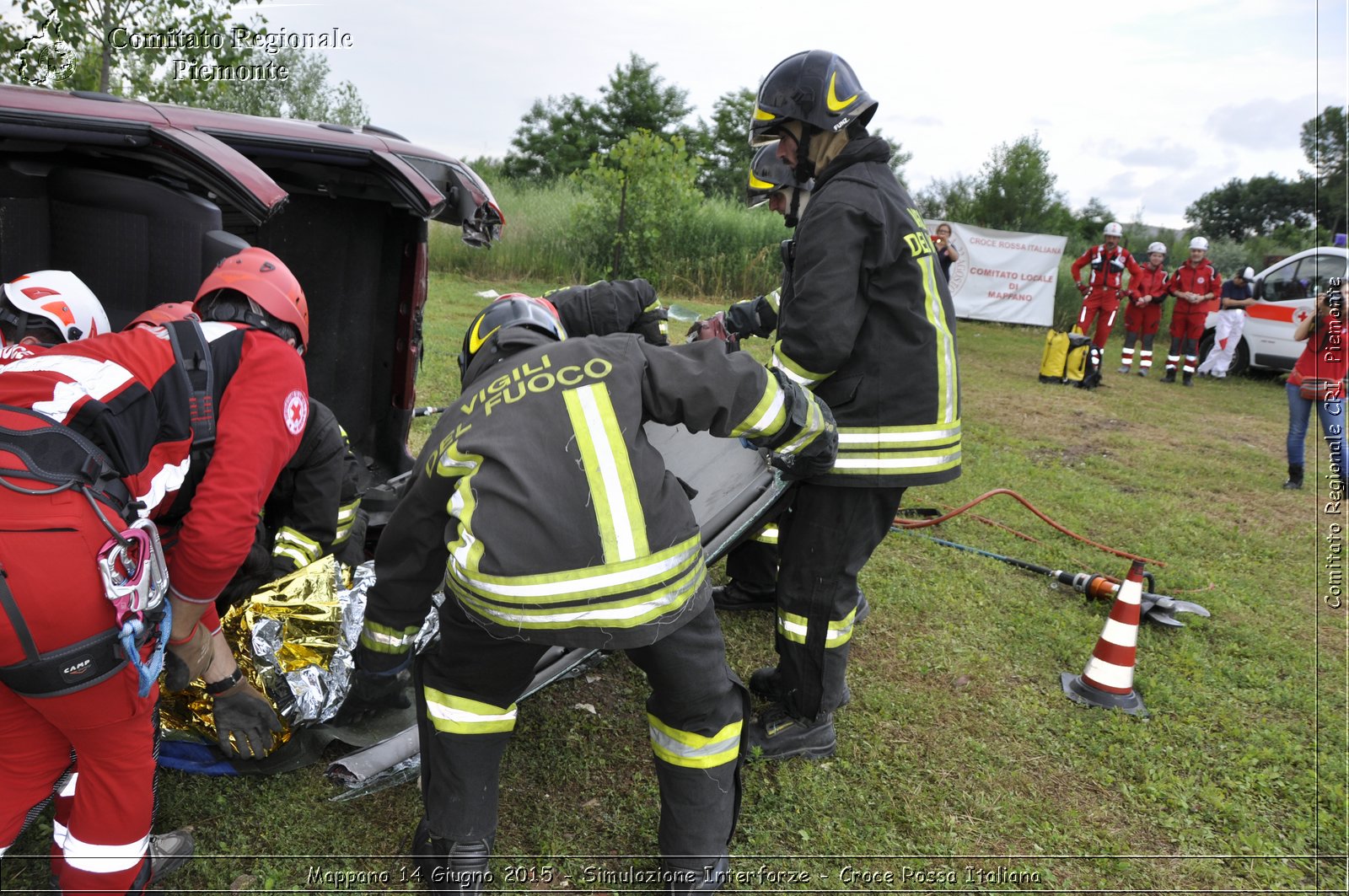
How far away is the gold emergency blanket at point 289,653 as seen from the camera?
273 centimetres

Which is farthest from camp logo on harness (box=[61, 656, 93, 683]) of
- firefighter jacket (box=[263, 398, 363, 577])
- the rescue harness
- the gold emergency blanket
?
firefighter jacket (box=[263, 398, 363, 577])

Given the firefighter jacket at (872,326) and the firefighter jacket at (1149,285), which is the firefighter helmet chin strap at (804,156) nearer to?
the firefighter jacket at (872,326)

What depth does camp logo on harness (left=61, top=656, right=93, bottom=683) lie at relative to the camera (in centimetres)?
185

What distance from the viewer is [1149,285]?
1315 cm

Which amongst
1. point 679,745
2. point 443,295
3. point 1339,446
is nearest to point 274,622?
point 679,745

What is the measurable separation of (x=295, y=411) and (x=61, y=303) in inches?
30.1

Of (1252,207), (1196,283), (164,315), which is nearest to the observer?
(164,315)

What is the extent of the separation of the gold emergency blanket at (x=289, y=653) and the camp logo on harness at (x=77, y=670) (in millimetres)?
872

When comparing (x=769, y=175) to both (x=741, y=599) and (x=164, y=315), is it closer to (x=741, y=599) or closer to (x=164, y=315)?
(x=741, y=599)

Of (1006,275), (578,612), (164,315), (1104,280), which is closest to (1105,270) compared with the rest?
(1104,280)

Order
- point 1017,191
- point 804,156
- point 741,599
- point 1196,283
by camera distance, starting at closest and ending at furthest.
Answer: point 804,156
point 741,599
point 1196,283
point 1017,191

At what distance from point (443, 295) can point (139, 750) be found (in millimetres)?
12481

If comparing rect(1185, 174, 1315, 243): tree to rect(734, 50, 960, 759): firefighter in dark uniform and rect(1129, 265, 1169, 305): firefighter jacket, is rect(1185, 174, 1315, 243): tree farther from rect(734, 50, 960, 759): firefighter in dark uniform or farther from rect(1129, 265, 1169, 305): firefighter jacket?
rect(734, 50, 960, 759): firefighter in dark uniform

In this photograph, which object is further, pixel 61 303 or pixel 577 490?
pixel 61 303
